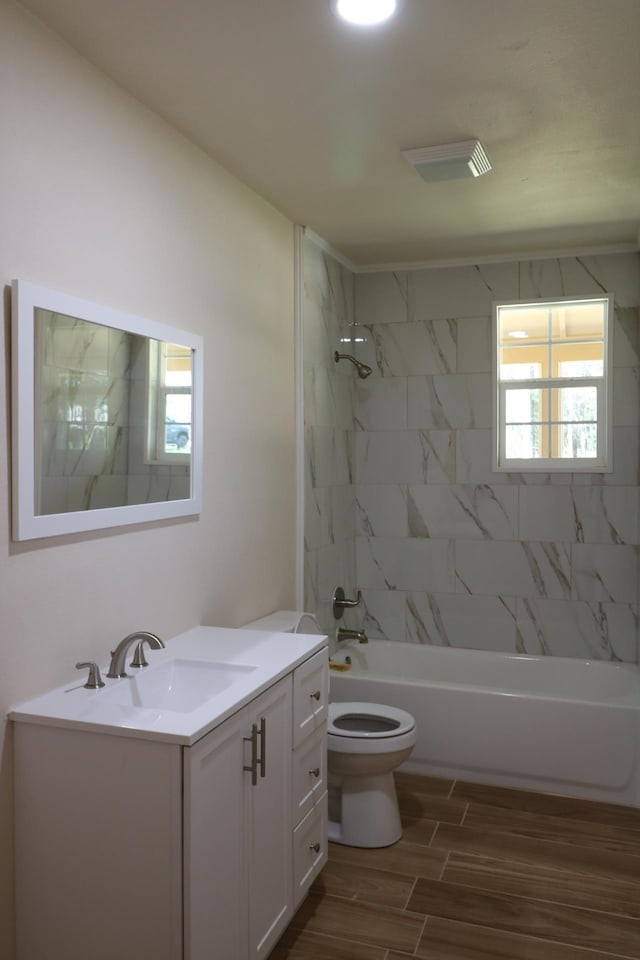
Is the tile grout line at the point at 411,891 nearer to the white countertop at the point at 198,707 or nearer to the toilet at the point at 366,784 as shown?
the toilet at the point at 366,784

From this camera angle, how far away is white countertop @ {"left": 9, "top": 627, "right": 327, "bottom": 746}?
179 cm

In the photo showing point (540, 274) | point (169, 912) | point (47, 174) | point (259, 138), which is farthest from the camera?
point (540, 274)

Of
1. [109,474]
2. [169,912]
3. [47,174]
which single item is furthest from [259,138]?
[169,912]

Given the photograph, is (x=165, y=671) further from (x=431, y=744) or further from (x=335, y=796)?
(x=431, y=744)

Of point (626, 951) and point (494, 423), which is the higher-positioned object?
point (494, 423)

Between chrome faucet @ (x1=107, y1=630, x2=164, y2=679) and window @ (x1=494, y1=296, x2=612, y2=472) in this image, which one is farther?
window @ (x1=494, y1=296, x2=612, y2=472)

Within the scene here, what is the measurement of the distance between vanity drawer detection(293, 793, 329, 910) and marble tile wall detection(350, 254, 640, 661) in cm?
162

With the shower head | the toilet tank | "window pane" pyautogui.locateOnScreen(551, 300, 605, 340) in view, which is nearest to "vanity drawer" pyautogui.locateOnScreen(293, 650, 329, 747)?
the toilet tank

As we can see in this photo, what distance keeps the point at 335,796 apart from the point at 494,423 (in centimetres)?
223

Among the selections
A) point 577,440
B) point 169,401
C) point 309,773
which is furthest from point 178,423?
point 577,440

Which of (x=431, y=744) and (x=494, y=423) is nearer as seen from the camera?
(x=431, y=744)

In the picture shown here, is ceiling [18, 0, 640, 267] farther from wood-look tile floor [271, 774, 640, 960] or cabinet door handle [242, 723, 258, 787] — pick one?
wood-look tile floor [271, 774, 640, 960]

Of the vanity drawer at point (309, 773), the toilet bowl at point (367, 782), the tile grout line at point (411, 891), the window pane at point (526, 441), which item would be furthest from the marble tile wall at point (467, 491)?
the tile grout line at point (411, 891)

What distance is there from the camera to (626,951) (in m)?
2.36
